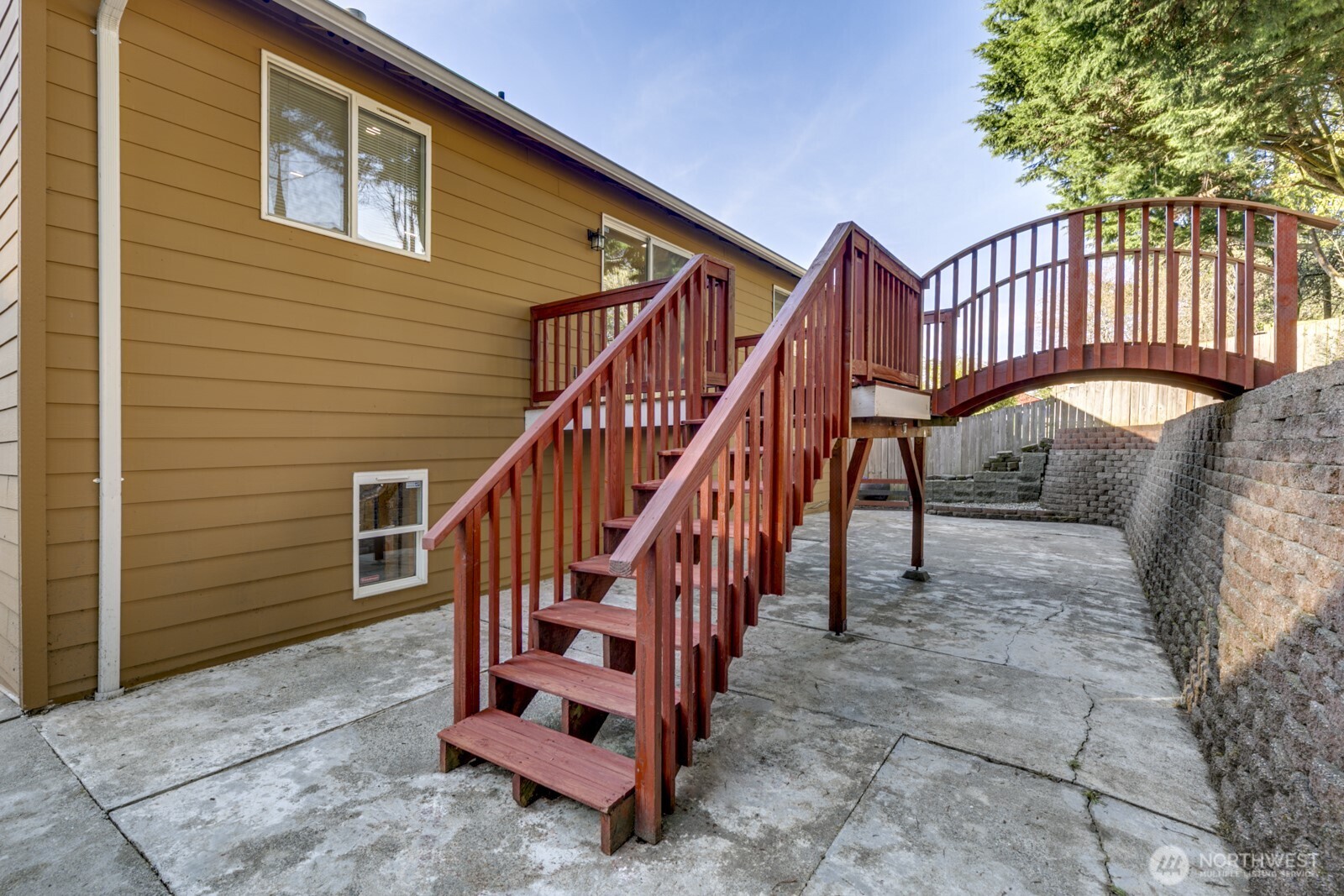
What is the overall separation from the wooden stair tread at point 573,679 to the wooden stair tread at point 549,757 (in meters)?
0.14

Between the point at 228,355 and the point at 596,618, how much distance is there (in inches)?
107

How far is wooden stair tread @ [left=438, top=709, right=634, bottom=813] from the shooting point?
1.79 metres

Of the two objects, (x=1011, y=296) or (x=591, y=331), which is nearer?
(x=1011, y=296)

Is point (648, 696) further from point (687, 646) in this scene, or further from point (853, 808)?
point (853, 808)

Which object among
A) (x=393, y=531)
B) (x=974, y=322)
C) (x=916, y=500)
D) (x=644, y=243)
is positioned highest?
(x=644, y=243)

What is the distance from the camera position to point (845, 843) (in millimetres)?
1783

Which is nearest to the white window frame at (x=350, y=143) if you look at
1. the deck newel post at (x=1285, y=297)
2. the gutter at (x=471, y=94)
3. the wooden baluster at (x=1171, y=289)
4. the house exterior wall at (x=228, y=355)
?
the house exterior wall at (x=228, y=355)

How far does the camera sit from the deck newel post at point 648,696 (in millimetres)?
1742

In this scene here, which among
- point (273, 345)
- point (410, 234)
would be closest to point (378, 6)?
point (410, 234)

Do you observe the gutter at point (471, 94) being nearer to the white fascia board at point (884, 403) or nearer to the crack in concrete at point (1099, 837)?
the white fascia board at point (884, 403)

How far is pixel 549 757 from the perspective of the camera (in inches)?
77.7

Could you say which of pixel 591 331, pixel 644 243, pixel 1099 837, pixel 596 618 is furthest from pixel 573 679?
pixel 644 243

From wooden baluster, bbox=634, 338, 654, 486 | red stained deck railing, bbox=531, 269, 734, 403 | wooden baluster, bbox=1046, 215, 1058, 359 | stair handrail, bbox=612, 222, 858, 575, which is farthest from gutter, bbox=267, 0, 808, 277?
wooden baluster, bbox=1046, 215, 1058, 359

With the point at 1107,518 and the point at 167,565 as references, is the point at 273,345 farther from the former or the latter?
the point at 1107,518
